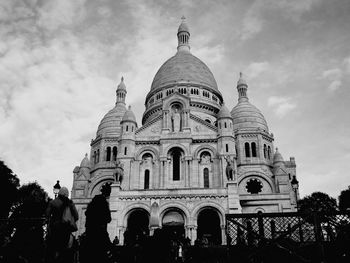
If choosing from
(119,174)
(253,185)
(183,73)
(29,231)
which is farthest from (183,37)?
(29,231)

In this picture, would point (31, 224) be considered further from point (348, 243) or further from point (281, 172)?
point (281, 172)

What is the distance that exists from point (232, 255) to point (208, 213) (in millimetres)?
23940

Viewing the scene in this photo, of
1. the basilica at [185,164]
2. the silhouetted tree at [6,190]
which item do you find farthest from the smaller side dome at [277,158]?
the silhouetted tree at [6,190]

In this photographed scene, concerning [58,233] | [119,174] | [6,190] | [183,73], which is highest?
[183,73]

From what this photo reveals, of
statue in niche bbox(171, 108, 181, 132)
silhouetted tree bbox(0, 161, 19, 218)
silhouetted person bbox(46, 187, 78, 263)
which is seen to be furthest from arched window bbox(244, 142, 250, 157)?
silhouetted person bbox(46, 187, 78, 263)

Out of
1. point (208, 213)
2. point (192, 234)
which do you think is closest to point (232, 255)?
point (192, 234)

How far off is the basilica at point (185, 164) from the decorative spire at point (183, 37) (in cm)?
540

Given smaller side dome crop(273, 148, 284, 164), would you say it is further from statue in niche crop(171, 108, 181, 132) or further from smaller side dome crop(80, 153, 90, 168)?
smaller side dome crop(80, 153, 90, 168)

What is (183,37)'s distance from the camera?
6281 cm

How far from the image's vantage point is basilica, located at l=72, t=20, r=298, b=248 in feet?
106

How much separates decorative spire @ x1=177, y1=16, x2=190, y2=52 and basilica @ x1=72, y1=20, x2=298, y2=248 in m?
5.40

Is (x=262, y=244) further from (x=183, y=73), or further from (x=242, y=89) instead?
(x=242, y=89)

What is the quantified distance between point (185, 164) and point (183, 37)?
32.0 meters

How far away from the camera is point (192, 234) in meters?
31.1
